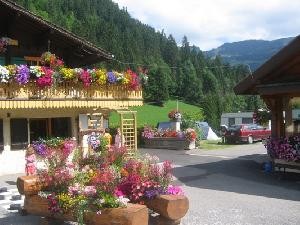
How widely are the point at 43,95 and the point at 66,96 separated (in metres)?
1.05

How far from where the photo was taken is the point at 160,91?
103875 millimetres

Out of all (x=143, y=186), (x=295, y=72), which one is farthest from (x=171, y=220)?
(x=295, y=72)

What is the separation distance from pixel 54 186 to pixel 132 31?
136229 millimetres

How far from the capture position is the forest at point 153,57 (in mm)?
89312

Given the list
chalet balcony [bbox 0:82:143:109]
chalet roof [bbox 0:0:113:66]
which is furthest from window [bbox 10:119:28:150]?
chalet roof [bbox 0:0:113:66]

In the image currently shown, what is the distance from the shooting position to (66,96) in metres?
19.2

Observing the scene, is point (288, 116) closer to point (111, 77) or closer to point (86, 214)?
point (111, 77)

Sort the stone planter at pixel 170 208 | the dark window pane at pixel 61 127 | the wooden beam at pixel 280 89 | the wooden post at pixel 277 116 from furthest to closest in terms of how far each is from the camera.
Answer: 1. the dark window pane at pixel 61 127
2. the wooden post at pixel 277 116
3. the wooden beam at pixel 280 89
4. the stone planter at pixel 170 208

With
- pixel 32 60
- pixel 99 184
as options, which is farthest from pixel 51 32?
pixel 99 184

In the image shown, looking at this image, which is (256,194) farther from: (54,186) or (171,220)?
(54,186)

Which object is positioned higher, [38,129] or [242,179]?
[38,129]

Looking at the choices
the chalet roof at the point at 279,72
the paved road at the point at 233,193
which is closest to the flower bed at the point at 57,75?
the paved road at the point at 233,193

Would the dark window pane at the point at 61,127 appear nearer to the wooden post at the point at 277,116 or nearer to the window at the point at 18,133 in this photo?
the window at the point at 18,133

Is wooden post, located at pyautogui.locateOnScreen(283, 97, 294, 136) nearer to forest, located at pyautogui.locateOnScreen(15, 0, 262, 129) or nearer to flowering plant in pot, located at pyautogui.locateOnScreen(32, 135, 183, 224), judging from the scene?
flowering plant in pot, located at pyautogui.locateOnScreen(32, 135, 183, 224)
